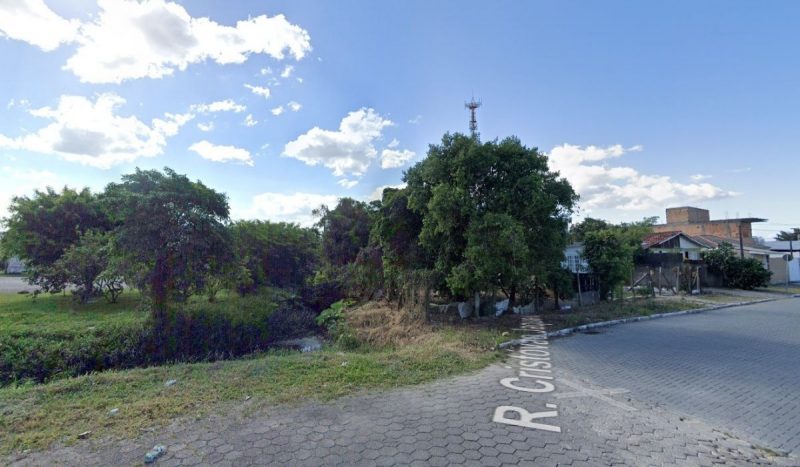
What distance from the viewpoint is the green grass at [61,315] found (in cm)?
910

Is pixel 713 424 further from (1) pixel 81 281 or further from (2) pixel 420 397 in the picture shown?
(1) pixel 81 281

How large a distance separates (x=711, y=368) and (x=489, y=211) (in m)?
5.83

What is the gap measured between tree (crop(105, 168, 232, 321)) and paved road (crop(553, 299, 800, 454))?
342 inches

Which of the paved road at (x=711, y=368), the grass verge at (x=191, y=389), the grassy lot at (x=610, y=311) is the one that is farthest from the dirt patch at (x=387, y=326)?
the grassy lot at (x=610, y=311)

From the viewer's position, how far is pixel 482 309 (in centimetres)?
1277

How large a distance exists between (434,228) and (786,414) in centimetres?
795

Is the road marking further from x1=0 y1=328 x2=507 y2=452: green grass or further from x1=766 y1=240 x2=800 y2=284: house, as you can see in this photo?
x1=766 y1=240 x2=800 y2=284: house

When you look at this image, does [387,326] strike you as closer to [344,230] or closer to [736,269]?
[344,230]

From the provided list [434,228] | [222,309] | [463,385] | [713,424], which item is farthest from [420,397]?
[222,309]

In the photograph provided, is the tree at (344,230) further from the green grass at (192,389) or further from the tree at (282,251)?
the green grass at (192,389)

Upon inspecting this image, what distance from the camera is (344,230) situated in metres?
19.2

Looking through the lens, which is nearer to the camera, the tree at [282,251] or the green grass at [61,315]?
the green grass at [61,315]

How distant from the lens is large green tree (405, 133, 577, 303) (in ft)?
33.3

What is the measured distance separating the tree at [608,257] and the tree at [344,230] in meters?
9.38
